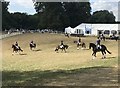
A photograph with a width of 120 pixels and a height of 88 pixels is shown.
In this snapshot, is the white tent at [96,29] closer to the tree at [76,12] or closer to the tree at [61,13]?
the tree at [61,13]

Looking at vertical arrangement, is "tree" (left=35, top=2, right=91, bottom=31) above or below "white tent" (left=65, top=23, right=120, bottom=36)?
above

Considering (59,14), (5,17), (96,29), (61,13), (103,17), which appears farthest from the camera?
(103,17)

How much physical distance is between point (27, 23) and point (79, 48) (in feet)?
380

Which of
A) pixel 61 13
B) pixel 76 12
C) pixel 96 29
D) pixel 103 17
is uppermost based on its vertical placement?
pixel 76 12

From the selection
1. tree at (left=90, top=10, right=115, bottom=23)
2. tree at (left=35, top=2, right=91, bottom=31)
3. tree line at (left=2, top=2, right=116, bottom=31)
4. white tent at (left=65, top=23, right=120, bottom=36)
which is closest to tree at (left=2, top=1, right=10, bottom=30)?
tree line at (left=2, top=2, right=116, bottom=31)

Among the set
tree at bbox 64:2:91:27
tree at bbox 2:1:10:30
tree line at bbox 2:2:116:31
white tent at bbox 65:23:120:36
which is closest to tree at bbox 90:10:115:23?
tree line at bbox 2:2:116:31

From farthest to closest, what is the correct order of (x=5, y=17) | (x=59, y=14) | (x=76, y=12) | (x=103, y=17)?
1. (x=103, y=17)
2. (x=5, y=17)
3. (x=76, y=12)
4. (x=59, y=14)

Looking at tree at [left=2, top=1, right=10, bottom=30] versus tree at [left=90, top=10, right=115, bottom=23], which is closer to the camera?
tree at [left=2, top=1, right=10, bottom=30]

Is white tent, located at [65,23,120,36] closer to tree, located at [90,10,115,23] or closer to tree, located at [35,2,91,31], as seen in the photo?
tree, located at [35,2,91,31]

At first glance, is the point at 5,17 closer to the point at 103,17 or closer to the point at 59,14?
the point at 59,14

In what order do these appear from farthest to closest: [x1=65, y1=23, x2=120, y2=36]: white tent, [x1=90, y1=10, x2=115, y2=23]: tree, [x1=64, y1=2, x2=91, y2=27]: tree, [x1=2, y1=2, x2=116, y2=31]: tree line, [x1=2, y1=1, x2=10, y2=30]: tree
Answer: [x1=90, y1=10, x2=115, y2=23]: tree → [x1=2, y1=1, x2=10, y2=30]: tree → [x1=64, y1=2, x2=91, y2=27]: tree → [x1=2, y1=2, x2=116, y2=31]: tree line → [x1=65, y1=23, x2=120, y2=36]: white tent

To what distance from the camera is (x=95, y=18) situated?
525 ft

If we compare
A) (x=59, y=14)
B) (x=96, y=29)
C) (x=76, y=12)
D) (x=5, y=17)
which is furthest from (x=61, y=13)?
(x=5, y=17)

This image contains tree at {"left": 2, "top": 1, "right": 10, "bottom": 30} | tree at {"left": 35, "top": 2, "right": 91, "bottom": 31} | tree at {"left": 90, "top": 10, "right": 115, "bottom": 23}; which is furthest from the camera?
tree at {"left": 90, "top": 10, "right": 115, "bottom": 23}
